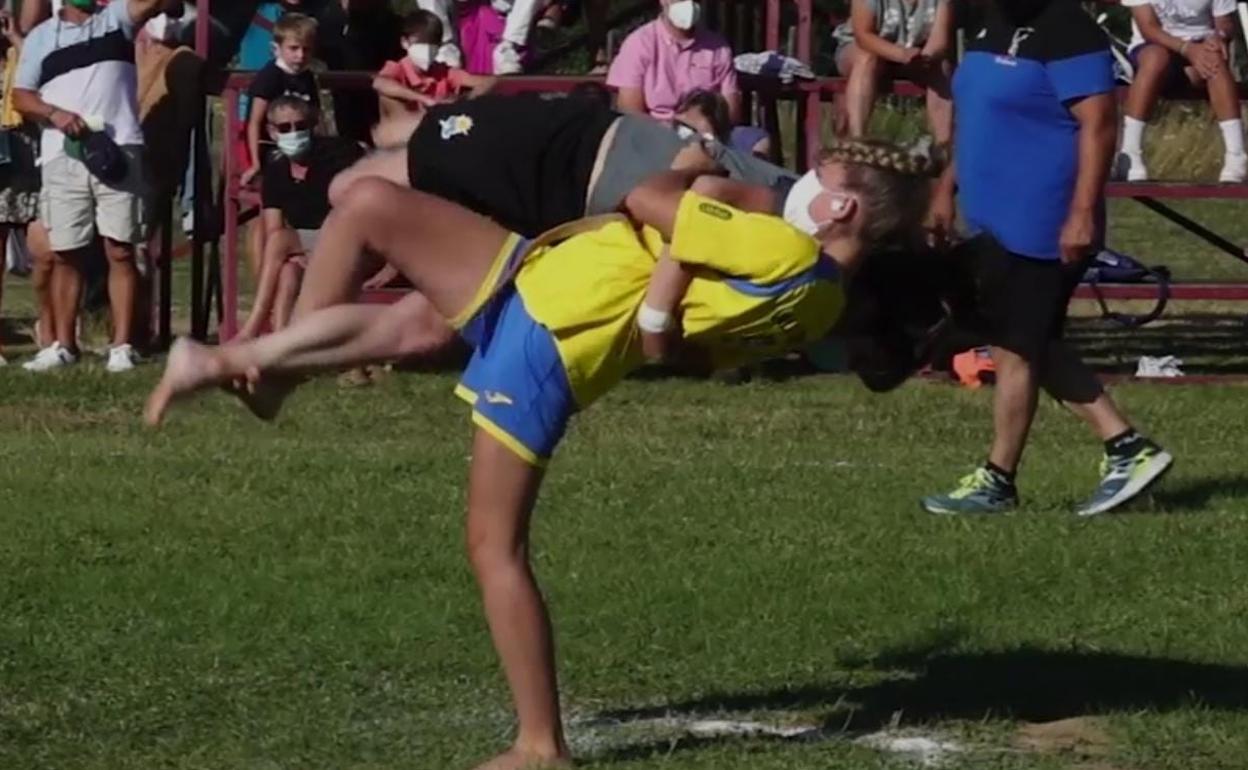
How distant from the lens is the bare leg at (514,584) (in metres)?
6.06

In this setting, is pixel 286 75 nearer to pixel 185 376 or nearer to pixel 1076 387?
pixel 1076 387

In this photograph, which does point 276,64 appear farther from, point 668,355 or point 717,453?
point 668,355

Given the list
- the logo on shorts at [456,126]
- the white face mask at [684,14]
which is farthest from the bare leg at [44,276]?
the logo on shorts at [456,126]

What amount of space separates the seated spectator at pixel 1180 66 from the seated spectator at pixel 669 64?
2.48 meters

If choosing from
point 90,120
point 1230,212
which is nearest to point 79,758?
point 90,120

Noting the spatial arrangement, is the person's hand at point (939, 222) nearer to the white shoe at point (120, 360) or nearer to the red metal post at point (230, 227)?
the white shoe at point (120, 360)

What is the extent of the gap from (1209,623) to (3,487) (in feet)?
15.3

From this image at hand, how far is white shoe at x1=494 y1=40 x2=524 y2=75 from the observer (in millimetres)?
15422

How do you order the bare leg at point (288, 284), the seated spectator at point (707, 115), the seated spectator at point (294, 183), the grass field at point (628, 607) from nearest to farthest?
the grass field at point (628, 607) < the seated spectator at point (707, 115) < the bare leg at point (288, 284) < the seated spectator at point (294, 183)

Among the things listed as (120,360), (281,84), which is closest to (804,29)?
(281,84)

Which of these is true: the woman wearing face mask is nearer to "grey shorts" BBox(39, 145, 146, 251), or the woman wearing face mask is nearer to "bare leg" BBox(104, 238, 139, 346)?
"bare leg" BBox(104, 238, 139, 346)

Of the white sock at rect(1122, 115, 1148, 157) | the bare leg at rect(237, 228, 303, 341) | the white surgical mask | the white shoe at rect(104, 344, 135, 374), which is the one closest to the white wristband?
the bare leg at rect(237, 228, 303, 341)

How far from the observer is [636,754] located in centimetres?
646

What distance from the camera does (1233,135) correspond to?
1516 cm
